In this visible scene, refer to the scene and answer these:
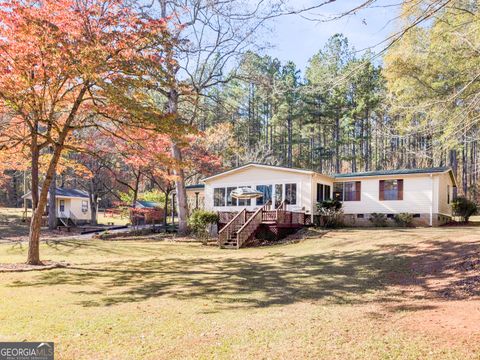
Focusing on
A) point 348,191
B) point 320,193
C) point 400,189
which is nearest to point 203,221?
point 320,193

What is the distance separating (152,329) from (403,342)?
3307mm

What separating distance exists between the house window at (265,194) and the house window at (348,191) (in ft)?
14.0

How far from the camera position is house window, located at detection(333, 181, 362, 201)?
23266 mm

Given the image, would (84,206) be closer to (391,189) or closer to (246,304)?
(391,189)

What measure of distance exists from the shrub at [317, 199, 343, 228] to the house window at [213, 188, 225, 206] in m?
6.50

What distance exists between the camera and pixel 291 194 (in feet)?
74.5

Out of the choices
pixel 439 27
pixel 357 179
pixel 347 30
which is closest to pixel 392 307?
pixel 347 30

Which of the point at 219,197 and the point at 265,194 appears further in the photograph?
the point at 219,197

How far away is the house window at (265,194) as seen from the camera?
23.3 metres

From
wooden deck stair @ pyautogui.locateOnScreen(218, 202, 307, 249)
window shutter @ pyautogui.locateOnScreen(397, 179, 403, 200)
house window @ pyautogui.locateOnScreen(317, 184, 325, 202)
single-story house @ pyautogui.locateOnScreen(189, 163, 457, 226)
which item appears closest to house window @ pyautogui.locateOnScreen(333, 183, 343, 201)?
single-story house @ pyautogui.locateOnScreen(189, 163, 457, 226)

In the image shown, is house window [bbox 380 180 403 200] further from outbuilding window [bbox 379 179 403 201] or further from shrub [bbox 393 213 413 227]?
shrub [bbox 393 213 413 227]

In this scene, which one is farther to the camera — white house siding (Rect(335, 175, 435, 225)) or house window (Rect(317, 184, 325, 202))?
house window (Rect(317, 184, 325, 202))

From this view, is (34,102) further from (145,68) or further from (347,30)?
(347,30)

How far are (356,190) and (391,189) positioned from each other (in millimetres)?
2046
